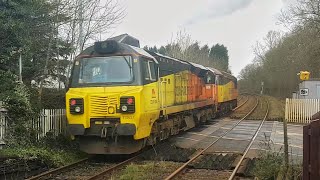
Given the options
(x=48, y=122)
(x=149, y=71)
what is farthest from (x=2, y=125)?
(x=149, y=71)

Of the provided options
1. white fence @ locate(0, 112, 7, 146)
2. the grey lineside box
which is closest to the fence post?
white fence @ locate(0, 112, 7, 146)

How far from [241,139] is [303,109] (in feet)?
32.0

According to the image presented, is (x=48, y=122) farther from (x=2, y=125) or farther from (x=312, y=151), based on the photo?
(x=312, y=151)

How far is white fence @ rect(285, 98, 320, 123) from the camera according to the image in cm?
2369

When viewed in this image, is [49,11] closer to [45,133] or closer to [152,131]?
[45,133]

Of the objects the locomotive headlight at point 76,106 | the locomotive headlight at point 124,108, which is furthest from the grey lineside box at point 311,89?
the locomotive headlight at point 76,106

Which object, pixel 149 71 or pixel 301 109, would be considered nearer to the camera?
pixel 149 71

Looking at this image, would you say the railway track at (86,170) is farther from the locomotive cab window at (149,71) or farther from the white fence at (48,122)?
the locomotive cab window at (149,71)

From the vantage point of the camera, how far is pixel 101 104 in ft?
35.5

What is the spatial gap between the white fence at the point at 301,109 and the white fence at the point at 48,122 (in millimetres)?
15884

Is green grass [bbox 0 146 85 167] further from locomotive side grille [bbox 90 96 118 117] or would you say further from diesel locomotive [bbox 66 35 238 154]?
locomotive side grille [bbox 90 96 118 117]

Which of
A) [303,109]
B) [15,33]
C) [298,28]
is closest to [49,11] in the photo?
[15,33]

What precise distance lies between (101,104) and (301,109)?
16754mm

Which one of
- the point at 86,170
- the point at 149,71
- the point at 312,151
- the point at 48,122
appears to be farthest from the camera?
the point at 48,122
